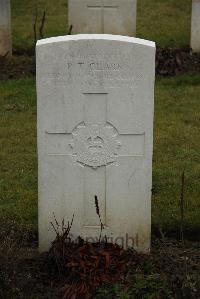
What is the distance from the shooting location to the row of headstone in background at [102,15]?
11320 mm

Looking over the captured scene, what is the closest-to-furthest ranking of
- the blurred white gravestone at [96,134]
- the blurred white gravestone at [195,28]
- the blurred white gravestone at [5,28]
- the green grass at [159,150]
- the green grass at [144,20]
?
the blurred white gravestone at [96,134]
the green grass at [159,150]
the blurred white gravestone at [5,28]
the blurred white gravestone at [195,28]
the green grass at [144,20]

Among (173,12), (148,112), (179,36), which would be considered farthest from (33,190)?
(173,12)

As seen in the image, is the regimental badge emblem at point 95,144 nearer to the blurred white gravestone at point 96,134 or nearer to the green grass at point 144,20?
the blurred white gravestone at point 96,134

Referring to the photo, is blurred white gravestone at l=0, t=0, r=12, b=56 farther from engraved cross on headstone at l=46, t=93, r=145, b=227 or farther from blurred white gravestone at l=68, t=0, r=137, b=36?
engraved cross on headstone at l=46, t=93, r=145, b=227

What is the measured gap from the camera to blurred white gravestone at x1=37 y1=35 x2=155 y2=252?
4.63 meters

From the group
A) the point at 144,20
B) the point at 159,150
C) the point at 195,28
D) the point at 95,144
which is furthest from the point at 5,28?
the point at 95,144

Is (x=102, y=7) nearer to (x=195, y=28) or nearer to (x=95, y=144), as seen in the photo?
(x=195, y=28)

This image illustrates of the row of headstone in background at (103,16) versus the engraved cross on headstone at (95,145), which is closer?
the engraved cross on headstone at (95,145)

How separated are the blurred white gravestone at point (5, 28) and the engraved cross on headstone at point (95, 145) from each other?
5902mm

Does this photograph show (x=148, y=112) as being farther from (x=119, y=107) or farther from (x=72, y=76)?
(x=72, y=76)

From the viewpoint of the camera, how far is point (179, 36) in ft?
40.5

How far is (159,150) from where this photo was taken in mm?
7203

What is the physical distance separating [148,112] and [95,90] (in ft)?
1.13

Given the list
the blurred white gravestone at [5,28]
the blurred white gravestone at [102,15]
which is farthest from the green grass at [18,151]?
the blurred white gravestone at [102,15]
